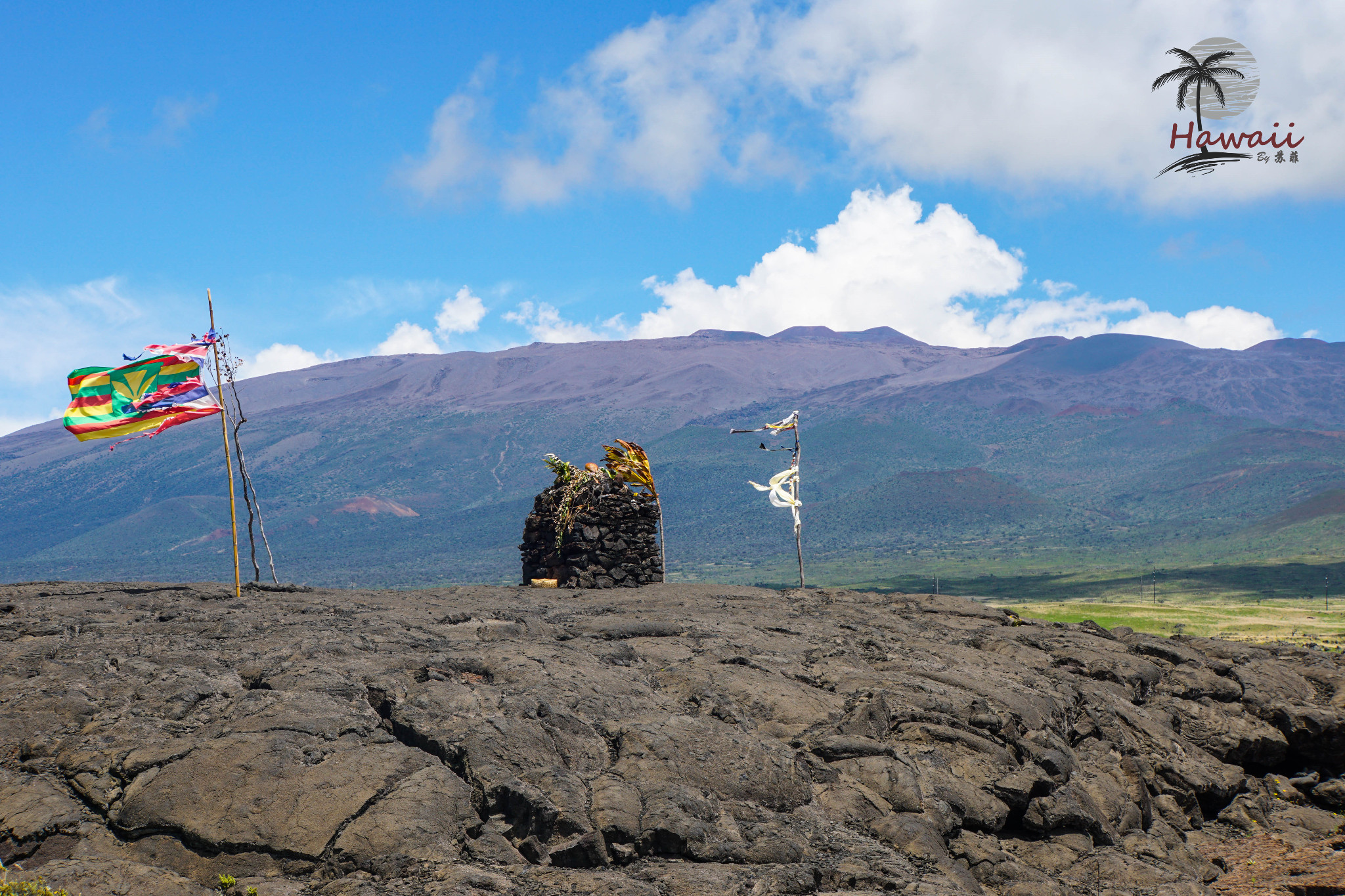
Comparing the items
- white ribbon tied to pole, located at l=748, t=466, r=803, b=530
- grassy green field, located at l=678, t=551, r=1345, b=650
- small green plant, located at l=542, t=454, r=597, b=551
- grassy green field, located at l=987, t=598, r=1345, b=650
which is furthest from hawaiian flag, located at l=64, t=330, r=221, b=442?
grassy green field, located at l=987, t=598, r=1345, b=650

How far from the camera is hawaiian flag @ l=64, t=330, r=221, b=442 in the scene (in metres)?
18.9

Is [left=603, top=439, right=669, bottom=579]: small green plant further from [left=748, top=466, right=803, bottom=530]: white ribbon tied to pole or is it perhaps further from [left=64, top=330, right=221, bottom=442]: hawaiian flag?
[left=64, top=330, right=221, bottom=442]: hawaiian flag

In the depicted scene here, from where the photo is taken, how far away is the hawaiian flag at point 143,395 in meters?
18.9

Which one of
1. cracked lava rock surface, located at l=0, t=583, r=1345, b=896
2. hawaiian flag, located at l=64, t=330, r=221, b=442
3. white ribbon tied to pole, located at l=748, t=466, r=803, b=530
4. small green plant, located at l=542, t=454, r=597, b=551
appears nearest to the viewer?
cracked lava rock surface, located at l=0, t=583, r=1345, b=896

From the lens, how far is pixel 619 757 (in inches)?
489

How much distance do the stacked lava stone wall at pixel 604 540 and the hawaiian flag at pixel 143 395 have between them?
30.7ft

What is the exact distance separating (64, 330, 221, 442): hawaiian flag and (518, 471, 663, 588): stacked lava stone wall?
935cm

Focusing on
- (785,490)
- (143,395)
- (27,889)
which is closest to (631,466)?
(785,490)

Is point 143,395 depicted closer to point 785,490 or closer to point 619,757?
point 619,757

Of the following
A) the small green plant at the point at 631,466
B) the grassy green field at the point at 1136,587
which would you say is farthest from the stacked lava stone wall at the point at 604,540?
the grassy green field at the point at 1136,587

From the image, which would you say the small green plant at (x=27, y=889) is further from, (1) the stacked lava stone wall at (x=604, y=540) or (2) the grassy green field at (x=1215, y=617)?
(2) the grassy green field at (x=1215, y=617)

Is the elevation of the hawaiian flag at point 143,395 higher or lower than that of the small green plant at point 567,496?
higher

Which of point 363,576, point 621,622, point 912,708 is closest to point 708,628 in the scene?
point 621,622

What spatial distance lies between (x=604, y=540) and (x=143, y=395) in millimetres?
11278
